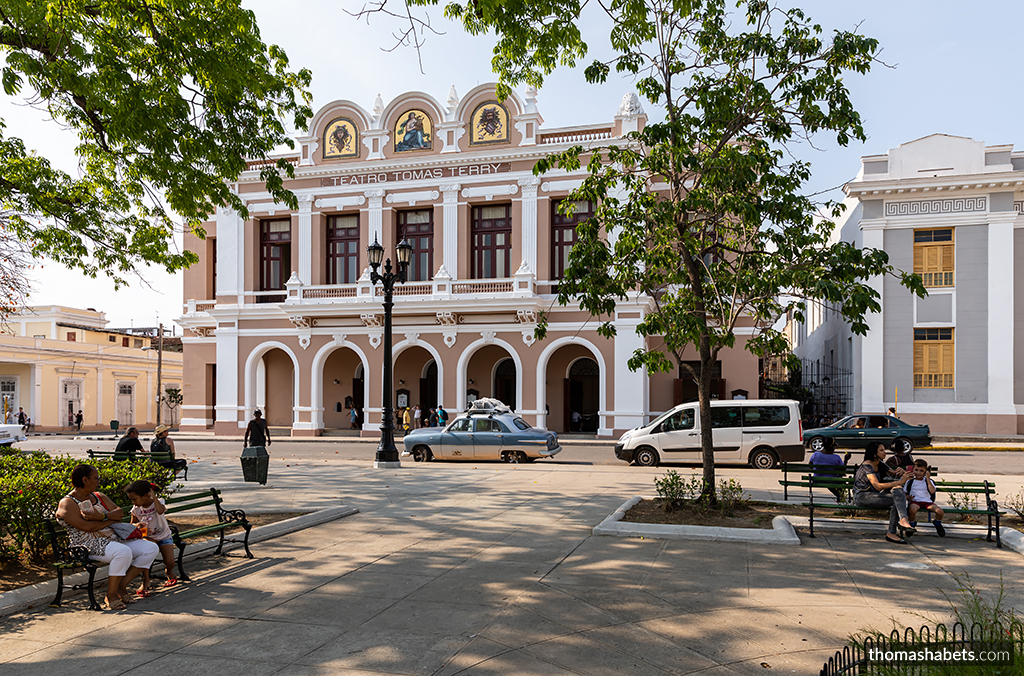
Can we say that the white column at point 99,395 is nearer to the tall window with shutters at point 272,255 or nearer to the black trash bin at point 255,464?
the tall window with shutters at point 272,255

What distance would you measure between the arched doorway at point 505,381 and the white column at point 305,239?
9.95 meters

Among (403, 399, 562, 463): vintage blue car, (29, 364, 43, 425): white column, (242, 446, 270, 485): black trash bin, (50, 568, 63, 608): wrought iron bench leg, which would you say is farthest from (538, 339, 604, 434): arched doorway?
(29, 364, 43, 425): white column

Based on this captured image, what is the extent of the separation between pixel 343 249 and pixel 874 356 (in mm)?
24197

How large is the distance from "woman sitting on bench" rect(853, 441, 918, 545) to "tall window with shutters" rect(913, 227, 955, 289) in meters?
22.9

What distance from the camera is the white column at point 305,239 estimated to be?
34.0 m

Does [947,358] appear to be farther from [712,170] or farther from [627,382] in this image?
[712,170]

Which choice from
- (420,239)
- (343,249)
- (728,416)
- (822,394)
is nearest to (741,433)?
(728,416)

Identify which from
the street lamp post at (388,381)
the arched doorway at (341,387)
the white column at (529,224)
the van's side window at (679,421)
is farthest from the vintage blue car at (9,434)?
the white column at (529,224)

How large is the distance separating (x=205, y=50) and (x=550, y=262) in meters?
21.6

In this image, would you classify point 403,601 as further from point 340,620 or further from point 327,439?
point 327,439

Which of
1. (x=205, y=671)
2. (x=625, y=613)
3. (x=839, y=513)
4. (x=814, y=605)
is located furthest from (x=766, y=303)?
(x=205, y=671)

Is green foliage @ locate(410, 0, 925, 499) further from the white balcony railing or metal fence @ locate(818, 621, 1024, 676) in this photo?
the white balcony railing

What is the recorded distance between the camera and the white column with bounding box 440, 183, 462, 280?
32188 mm

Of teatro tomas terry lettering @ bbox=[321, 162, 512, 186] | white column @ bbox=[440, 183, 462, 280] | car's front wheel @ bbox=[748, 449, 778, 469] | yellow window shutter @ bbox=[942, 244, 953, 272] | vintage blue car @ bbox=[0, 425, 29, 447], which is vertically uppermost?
teatro tomas terry lettering @ bbox=[321, 162, 512, 186]
